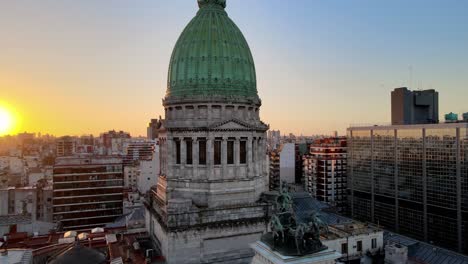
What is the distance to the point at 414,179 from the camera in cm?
7456

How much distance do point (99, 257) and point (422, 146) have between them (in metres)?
64.6

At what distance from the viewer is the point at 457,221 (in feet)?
216

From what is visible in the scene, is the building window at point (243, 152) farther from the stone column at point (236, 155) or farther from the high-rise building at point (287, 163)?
the high-rise building at point (287, 163)

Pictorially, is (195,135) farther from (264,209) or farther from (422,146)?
(422,146)

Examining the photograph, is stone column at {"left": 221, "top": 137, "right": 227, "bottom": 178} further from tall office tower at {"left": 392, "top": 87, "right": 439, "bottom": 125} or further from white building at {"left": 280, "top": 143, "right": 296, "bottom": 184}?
white building at {"left": 280, "top": 143, "right": 296, "bottom": 184}

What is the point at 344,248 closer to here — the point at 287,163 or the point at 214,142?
the point at 214,142

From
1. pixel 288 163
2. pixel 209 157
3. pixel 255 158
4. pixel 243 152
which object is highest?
pixel 243 152

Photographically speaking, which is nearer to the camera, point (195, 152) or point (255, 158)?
point (195, 152)

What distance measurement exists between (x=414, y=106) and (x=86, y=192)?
82.9 metres

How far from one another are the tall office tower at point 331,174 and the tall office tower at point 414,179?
931 cm

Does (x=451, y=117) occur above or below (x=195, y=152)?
above

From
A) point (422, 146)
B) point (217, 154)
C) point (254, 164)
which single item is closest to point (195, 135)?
point (217, 154)

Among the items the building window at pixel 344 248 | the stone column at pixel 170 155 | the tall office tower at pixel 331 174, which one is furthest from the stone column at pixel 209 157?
the tall office tower at pixel 331 174

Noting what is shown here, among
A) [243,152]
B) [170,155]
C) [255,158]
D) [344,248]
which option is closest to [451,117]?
[344,248]
